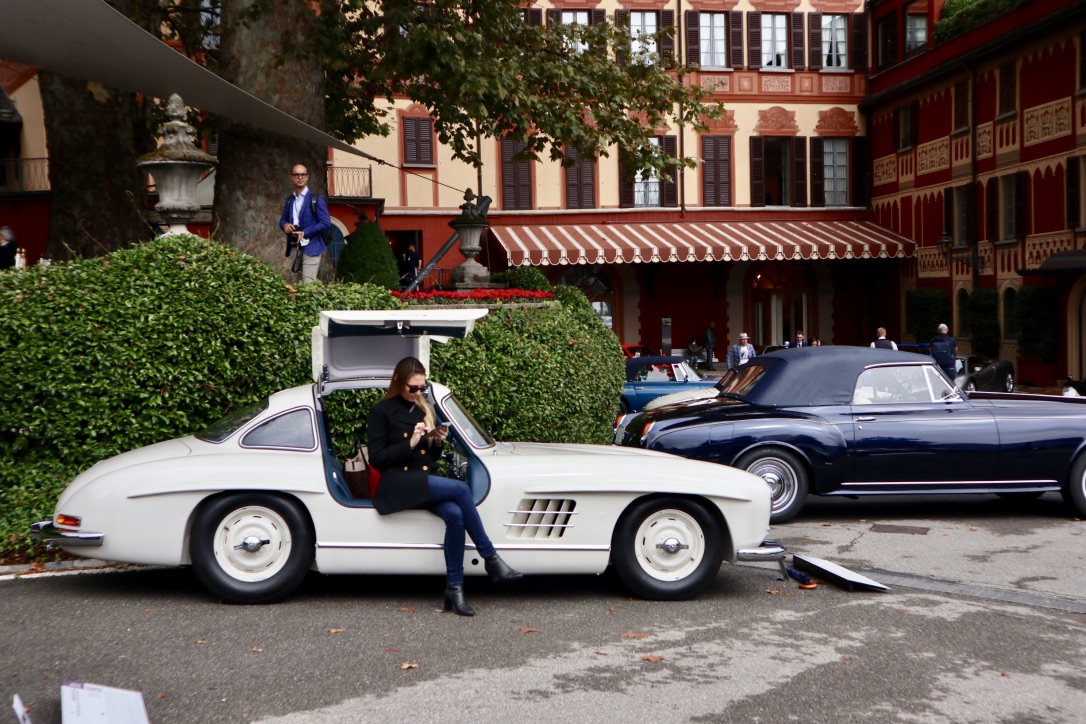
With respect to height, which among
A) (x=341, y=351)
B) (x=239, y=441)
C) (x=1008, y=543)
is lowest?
(x=1008, y=543)

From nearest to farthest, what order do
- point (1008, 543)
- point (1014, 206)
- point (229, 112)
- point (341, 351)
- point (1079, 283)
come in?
point (341, 351) → point (1008, 543) → point (229, 112) → point (1079, 283) → point (1014, 206)

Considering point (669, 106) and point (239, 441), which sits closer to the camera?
point (239, 441)

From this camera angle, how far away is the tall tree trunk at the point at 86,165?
16.7 meters

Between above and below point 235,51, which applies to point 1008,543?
below

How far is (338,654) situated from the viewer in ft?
19.4

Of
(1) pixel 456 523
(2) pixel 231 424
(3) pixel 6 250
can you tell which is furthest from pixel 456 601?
(3) pixel 6 250

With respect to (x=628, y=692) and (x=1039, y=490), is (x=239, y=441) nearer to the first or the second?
(x=628, y=692)

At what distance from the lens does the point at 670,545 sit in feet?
23.6

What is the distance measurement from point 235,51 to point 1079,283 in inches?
838

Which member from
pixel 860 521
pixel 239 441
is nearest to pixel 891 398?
pixel 860 521

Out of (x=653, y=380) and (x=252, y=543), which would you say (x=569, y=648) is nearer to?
(x=252, y=543)

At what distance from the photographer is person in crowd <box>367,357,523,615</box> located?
687 cm

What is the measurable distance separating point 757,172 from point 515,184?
7977 mm

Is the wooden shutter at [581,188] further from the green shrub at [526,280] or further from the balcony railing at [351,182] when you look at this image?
the green shrub at [526,280]
